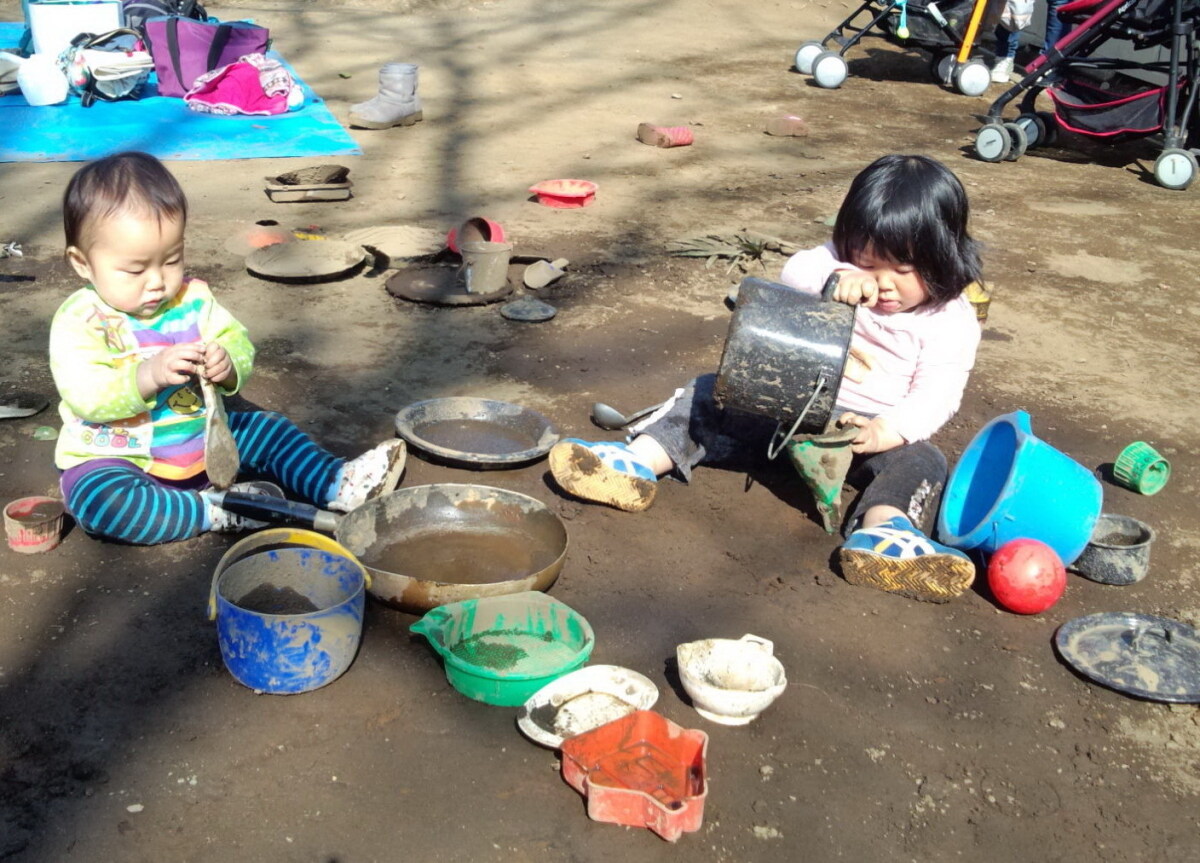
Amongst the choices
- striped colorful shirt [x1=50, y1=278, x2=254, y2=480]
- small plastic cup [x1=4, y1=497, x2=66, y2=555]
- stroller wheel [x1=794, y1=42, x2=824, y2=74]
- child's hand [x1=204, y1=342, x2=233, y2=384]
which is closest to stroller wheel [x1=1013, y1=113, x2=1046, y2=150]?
stroller wheel [x1=794, y1=42, x2=824, y2=74]

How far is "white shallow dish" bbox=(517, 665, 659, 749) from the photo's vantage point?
2.20m

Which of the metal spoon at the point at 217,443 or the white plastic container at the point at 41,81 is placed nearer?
the metal spoon at the point at 217,443

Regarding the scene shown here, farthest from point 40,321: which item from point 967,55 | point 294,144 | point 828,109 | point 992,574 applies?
point 967,55

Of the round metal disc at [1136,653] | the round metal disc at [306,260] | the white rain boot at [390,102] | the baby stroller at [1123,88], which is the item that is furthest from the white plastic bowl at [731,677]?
the baby stroller at [1123,88]

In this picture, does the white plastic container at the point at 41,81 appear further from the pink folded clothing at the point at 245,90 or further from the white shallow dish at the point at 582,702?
the white shallow dish at the point at 582,702

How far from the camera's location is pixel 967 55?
919 centimetres

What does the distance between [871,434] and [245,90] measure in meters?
5.73

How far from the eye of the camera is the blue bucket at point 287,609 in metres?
2.19

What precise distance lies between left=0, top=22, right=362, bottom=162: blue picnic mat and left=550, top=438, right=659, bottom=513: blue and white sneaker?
4050 millimetres

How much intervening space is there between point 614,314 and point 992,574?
6.82 feet

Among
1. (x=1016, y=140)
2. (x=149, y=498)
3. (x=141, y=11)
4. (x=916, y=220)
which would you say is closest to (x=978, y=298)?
(x=916, y=220)

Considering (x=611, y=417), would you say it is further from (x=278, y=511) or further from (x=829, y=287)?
(x=278, y=511)

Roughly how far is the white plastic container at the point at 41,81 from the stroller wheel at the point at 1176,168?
6.92 m

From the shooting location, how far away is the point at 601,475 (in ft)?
9.88
